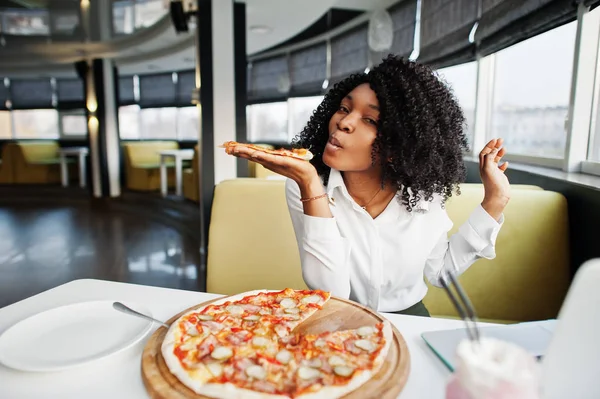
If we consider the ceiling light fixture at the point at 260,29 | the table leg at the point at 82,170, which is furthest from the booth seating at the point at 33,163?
the ceiling light fixture at the point at 260,29

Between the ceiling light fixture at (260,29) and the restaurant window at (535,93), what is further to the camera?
the ceiling light fixture at (260,29)

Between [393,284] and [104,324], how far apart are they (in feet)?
2.81

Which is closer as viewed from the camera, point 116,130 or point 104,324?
point 104,324

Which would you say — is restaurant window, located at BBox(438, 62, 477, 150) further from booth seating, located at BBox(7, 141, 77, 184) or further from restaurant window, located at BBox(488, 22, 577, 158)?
booth seating, located at BBox(7, 141, 77, 184)


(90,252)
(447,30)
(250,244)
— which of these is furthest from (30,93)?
(250,244)

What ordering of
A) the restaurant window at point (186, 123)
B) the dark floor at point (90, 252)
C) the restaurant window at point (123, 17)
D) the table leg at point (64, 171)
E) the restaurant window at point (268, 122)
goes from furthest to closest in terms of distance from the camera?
the restaurant window at point (186, 123), the table leg at point (64, 171), the restaurant window at point (268, 122), the restaurant window at point (123, 17), the dark floor at point (90, 252)

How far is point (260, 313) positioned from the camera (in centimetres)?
90

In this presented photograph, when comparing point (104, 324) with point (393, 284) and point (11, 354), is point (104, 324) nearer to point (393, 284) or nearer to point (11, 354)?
point (11, 354)

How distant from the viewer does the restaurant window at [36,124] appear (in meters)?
12.0

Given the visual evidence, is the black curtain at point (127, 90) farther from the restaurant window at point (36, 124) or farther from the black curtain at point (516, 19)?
the black curtain at point (516, 19)

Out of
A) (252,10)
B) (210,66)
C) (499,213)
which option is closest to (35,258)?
(210,66)

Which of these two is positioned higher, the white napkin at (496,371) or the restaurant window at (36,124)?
the restaurant window at (36,124)

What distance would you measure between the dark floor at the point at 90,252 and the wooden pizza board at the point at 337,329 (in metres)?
2.74

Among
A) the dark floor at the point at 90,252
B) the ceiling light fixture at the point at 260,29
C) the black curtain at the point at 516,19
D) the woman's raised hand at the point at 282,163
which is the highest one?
the ceiling light fixture at the point at 260,29
